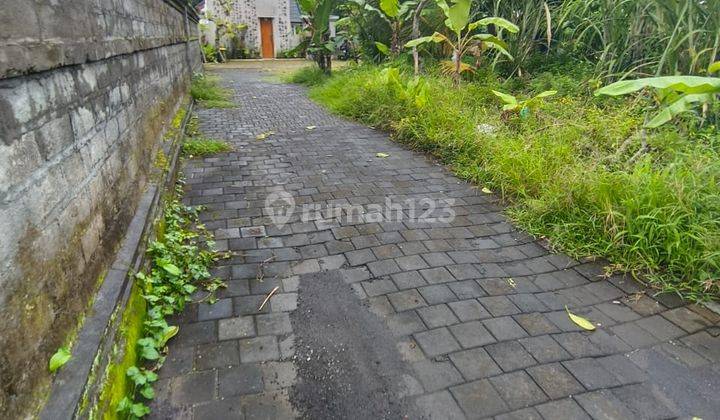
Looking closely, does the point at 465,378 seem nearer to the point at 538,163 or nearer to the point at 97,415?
the point at 97,415

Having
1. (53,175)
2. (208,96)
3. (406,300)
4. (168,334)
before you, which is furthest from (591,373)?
(208,96)

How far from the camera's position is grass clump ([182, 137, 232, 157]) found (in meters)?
5.36

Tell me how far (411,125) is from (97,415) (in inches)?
201

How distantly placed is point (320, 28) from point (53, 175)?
10.2 meters

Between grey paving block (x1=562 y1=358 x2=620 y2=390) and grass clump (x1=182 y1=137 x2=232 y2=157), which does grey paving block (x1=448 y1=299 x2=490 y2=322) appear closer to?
grey paving block (x1=562 y1=358 x2=620 y2=390)

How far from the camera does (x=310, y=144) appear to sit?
6082mm

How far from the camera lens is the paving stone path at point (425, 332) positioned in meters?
1.92

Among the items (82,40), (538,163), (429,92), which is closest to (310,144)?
(429,92)

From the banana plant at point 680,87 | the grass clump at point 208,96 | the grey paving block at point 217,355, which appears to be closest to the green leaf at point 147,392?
the grey paving block at point 217,355

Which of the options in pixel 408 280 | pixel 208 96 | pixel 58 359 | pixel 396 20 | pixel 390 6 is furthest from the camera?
pixel 396 20

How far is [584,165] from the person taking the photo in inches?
152

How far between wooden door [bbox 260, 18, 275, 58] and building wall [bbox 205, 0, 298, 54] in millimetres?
220

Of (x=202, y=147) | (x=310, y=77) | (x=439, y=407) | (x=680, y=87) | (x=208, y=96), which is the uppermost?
(x=680, y=87)

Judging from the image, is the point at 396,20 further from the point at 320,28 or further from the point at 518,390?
the point at 518,390
